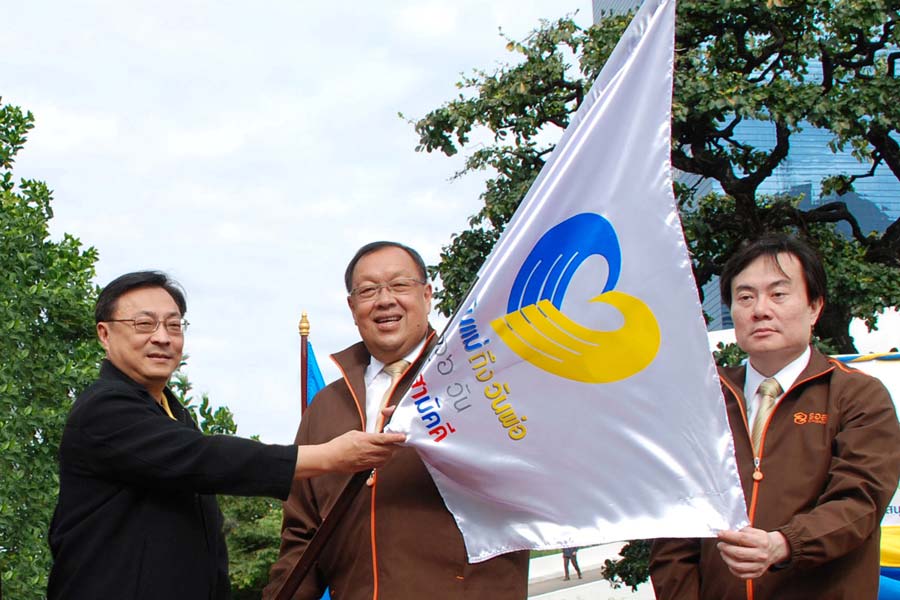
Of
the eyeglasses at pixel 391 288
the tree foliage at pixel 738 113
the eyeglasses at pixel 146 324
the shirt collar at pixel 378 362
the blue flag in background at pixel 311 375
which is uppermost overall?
the tree foliage at pixel 738 113

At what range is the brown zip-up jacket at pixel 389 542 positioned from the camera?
2793 mm

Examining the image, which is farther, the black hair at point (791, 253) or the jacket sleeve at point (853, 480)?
the black hair at point (791, 253)

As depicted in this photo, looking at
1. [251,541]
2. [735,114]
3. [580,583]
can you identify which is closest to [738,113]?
[735,114]

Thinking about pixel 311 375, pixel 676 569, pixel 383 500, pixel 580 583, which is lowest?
pixel 580 583

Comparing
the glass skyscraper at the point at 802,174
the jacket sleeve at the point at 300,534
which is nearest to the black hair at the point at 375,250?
the jacket sleeve at the point at 300,534

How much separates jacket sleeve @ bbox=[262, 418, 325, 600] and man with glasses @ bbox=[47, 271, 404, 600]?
27 centimetres

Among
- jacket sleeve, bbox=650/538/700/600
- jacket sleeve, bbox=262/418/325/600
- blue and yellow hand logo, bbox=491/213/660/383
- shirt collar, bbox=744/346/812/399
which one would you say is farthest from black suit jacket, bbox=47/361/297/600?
shirt collar, bbox=744/346/812/399

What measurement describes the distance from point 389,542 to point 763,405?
3.81 feet

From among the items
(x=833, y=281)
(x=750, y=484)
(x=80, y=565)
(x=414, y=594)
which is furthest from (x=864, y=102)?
(x=80, y=565)

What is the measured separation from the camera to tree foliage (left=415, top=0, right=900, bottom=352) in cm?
770

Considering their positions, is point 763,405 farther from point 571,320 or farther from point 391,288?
point 391,288

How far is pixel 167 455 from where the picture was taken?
2.64 meters

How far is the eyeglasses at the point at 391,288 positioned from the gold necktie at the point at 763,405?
109 cm

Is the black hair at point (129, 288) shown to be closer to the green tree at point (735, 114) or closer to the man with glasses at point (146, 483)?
the man with glasses at point (146, 483)
